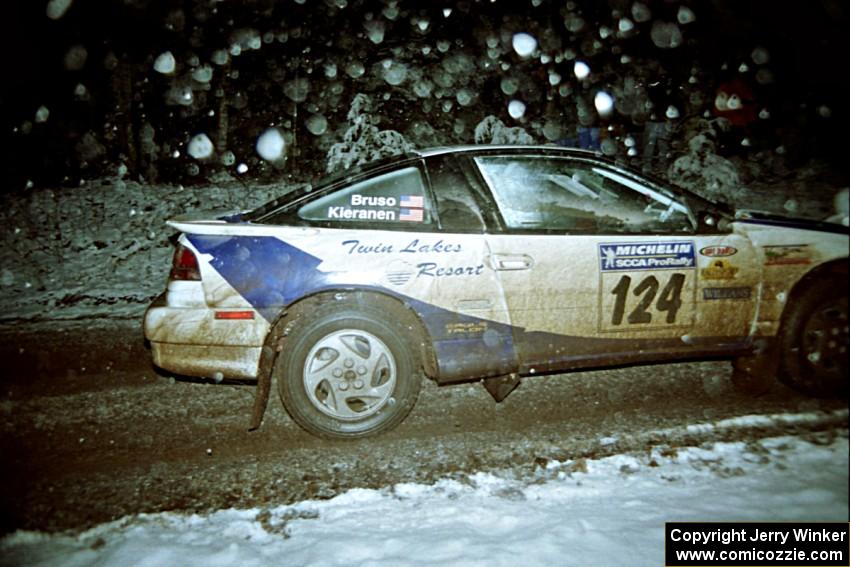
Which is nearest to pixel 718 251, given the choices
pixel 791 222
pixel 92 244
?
pixel 791 222

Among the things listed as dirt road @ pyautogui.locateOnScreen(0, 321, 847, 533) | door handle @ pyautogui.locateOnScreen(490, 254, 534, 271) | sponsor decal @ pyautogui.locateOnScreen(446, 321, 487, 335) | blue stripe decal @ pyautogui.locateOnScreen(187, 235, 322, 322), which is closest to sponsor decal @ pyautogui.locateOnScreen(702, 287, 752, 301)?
dirt road @ pyautogui.locateOnScreen(0, 321, 847, 533)

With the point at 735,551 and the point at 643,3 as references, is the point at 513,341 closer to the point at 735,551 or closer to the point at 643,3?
the point at 735,551

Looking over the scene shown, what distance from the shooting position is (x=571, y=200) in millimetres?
3715

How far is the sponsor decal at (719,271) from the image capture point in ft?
12.0

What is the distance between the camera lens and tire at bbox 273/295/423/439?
3.43 meters

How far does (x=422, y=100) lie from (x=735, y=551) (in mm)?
11503

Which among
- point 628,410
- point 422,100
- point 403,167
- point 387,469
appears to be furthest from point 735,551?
point 422,100

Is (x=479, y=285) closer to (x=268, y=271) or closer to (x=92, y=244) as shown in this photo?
(x=268, y=271)

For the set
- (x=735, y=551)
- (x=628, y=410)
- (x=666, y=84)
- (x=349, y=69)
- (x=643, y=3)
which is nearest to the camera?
(x=735, y=551)

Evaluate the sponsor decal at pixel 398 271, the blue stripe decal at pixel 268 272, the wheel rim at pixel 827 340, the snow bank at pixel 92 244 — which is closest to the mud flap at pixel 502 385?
the sponsor decal at pixel 398 271

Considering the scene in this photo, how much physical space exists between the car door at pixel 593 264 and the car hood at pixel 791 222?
0.22 meters

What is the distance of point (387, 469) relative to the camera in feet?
10.9

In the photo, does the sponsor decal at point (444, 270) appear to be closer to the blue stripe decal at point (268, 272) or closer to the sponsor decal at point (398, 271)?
the sponsor decal at point (398, 271)

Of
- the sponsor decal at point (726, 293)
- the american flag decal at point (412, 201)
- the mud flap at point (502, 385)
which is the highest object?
the american flag decal at point (412, 201)
